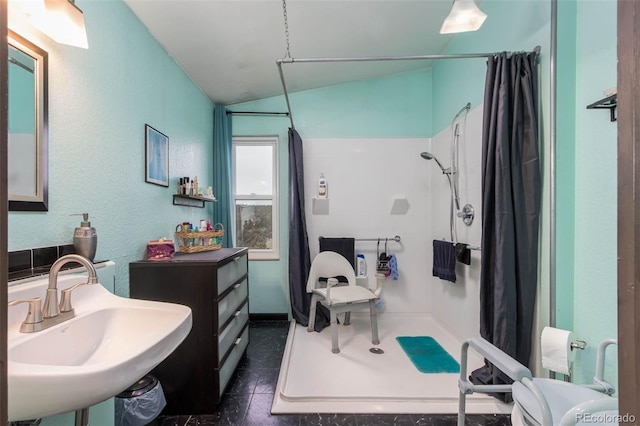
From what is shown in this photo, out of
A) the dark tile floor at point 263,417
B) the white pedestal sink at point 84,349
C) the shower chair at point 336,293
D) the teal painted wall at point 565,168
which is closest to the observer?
the white pedestal sink at point 84,349

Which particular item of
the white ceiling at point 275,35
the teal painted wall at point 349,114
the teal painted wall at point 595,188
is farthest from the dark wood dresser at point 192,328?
the teal painted wall at point 595,188

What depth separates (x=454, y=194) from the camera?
239cm

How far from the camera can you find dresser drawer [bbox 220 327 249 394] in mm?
1687

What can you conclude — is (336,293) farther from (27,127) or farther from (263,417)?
(27,127)

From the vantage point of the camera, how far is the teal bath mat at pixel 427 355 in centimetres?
201

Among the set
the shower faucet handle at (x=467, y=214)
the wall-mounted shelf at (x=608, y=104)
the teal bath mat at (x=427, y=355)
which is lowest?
the teal bath mat at (x=427, y=355)

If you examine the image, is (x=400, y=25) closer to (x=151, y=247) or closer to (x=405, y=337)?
(x=151, y=247)

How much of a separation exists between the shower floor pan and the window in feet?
3.67

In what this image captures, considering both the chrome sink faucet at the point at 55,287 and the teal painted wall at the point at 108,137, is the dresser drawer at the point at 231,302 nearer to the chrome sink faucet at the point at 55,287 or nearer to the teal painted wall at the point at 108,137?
the teal painted wall at the point at 108,137

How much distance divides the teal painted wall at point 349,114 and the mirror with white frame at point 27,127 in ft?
6.68

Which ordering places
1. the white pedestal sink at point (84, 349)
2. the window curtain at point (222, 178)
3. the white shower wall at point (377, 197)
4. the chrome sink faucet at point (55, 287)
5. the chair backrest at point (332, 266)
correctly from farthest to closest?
the white shower wall at point (377, 197)
the window curtain at point (222, 178)
the chair backrest at point (332, 266)
the chrome sink faucet at point (55, 287)
the white pedestal sink at point (84, 349)

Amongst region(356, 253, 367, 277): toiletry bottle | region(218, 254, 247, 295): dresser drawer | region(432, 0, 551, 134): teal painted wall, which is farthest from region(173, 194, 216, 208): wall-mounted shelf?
region(432, 0, 551, 134): teal painted wall

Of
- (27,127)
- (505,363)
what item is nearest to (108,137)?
(27,127)

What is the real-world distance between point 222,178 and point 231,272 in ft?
4.23
